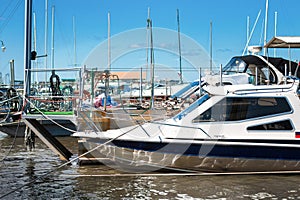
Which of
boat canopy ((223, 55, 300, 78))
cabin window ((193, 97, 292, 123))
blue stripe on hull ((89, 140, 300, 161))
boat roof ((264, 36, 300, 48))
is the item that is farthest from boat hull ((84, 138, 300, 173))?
boat roof ((264, 36, 300, 48))

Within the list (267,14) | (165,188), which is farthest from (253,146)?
(267,14)

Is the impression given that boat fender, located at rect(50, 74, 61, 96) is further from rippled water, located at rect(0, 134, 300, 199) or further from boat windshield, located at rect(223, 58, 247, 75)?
boat windshield, located at rect(223, 58, 247, 75)

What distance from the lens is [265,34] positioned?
1930 cm

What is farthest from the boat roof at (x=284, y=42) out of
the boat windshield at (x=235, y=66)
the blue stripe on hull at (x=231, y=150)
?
the blue stripe on hull at (x=231, y=150)

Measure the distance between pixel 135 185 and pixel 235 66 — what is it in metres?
5.17

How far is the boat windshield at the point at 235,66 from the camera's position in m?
12.7

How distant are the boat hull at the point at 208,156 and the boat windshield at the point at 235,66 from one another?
11.4ft

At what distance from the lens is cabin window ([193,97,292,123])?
10008mm

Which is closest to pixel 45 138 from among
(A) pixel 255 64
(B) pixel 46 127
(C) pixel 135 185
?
(C) pixel 135 185

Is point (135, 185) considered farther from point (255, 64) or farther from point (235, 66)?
point (255, 64)

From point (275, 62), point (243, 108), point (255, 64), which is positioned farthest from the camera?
point (255, 64)

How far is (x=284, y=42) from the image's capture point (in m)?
13.1

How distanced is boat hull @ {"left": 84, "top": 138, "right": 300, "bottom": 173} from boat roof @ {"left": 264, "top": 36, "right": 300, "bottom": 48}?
435 centimetres

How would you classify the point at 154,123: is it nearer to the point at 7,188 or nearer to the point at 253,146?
the point at 253,146
